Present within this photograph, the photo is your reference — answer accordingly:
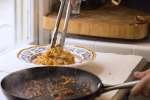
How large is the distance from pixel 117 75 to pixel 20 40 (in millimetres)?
573

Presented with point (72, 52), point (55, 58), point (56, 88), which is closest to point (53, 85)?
point (56, 88)

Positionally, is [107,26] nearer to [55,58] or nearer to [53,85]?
[55,58]

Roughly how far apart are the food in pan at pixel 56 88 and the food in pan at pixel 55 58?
0.12 meters

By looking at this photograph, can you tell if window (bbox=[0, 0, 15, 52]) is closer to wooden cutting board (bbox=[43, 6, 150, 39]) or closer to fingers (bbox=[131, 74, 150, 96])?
wooden cutting board (bbox=[43, 6, 150, 39])

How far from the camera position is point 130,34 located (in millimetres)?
1402

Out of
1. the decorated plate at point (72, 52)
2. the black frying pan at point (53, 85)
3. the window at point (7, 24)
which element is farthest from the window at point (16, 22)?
the black frying pan at point (53, 85)

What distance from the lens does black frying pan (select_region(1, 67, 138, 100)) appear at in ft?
2.57

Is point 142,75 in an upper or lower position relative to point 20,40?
upper

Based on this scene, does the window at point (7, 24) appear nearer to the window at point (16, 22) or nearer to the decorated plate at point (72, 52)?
the window at point (16, 22)

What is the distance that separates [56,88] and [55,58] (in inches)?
8.4

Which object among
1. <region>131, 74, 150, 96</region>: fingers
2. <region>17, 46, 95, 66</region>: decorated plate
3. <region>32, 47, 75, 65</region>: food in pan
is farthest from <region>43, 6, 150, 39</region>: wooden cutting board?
<region>131, 74, 150, 96</region>: fingers

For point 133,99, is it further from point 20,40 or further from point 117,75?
point 20,40

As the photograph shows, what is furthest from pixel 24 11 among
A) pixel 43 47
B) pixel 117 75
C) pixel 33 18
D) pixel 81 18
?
pixel 117 75

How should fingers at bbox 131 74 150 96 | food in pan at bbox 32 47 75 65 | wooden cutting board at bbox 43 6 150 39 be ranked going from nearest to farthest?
1. fingers at bbox 131 74 150 96
2. food in pan at bbox 32 47 75 65
3. wooden cutting board at bbox 43 6 150 39
